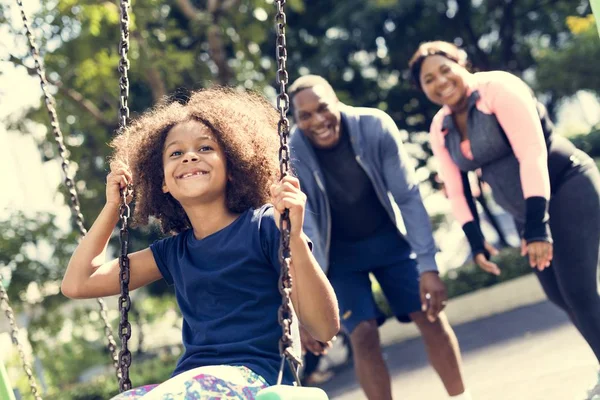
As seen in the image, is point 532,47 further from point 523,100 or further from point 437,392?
point 523,100

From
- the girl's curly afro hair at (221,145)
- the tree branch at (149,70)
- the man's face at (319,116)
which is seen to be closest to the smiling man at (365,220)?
the man's face at (319,116)

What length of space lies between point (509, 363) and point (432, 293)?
10.3 ft

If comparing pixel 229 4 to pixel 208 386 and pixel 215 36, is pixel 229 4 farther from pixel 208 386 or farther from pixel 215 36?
pixel 208 386

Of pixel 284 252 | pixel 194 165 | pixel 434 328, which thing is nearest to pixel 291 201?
pixel 284 252

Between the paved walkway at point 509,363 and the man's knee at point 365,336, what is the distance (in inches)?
46.3

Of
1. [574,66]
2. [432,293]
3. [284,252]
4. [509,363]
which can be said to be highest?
[574,66]

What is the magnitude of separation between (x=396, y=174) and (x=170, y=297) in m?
8.52

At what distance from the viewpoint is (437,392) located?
591 centimetres

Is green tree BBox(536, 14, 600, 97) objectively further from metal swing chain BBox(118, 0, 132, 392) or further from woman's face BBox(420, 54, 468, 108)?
metal swing chain BBox(118, 0, 132, 392)

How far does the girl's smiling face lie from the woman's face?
50.6 inches

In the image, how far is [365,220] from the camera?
3.62m

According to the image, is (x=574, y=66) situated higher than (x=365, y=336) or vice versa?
(x=574, y=66)

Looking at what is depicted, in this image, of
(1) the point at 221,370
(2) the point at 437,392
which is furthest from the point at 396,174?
(2) the point at 437,392

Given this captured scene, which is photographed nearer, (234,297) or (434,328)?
(234,297)
